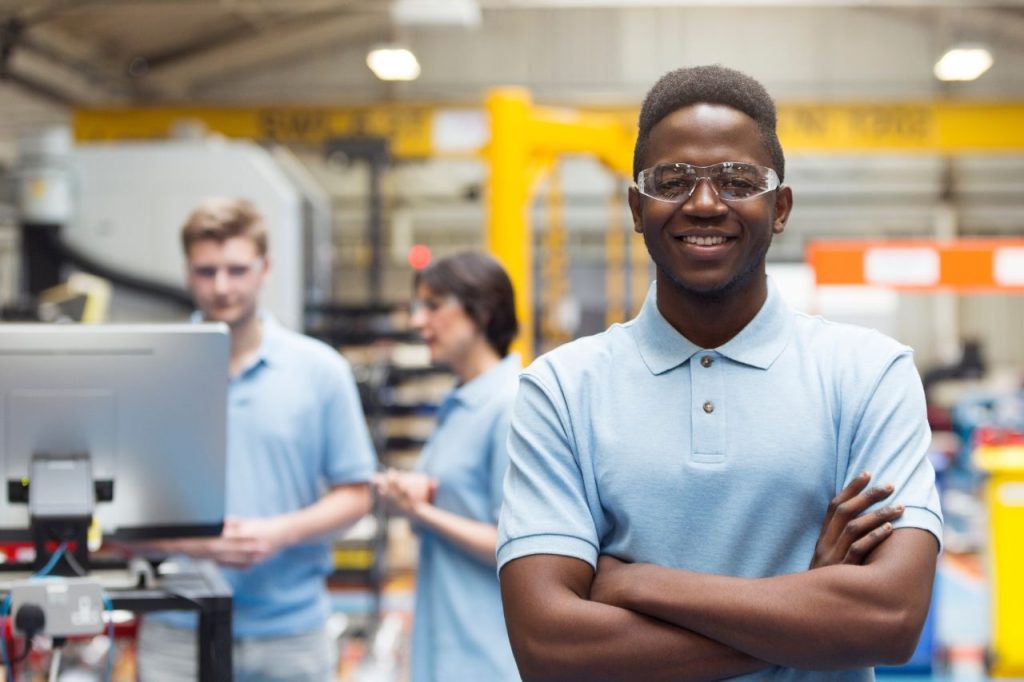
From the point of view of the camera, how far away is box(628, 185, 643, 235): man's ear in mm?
1524

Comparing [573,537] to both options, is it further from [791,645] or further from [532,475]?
[791,645]

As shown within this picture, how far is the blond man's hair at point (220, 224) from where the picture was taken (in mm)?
2613

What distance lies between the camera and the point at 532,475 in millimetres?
1480

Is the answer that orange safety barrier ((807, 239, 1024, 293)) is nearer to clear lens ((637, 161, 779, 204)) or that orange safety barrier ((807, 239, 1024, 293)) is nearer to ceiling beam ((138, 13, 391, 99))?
clear lens ((637, 161, 779, 204))

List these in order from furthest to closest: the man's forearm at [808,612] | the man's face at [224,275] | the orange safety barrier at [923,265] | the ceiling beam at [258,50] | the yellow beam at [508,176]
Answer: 1. the ceiling beam at [258,50]
2. the orange safety barrier at [923,265]
3. the yellow beam at [508,176]
4. the man's face at [224,275]
5. the man's forearm at [808,612]

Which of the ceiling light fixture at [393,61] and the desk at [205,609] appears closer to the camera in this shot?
the desk at [205,609]

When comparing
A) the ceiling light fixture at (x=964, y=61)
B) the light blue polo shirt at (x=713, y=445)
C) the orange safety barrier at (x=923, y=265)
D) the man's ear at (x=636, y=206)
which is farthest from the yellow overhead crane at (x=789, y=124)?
the light blue polo shirt at (x=713, y=445)

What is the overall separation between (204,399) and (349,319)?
687 centimetres

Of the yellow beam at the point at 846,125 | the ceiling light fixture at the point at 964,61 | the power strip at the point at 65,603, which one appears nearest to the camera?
the power strip at the point at 65,603

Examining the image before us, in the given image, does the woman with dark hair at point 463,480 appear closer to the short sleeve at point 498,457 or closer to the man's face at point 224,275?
the short sleeve at point 498,457

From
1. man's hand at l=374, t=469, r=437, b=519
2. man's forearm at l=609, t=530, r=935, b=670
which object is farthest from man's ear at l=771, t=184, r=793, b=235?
man's hand at l=374, t=469, r=437, b=519

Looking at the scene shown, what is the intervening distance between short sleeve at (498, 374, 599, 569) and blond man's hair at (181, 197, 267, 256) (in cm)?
129

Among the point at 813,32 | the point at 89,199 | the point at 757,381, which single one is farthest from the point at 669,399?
the point at 813,32

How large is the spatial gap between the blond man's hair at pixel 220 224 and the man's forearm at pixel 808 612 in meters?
1.53
